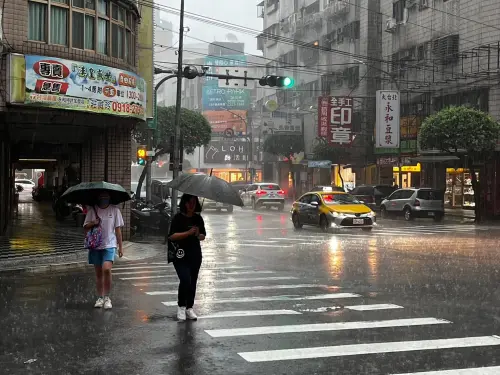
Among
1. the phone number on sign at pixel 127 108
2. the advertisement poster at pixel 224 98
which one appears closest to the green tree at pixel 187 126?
the phone number on sign at pixel 127 108

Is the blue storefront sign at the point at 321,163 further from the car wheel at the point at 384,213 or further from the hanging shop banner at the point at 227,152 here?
the hanging shop banner at the point at 227,152

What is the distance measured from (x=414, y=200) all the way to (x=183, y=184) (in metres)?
23.8

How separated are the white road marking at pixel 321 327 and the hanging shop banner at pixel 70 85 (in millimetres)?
9638

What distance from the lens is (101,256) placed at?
9.39 m

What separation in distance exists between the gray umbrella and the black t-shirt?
37cm

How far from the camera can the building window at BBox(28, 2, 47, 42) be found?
1603cm

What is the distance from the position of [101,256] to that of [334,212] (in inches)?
609

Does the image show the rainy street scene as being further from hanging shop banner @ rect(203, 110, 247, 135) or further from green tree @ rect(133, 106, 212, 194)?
hanging shop banner @ rect(203, 110, 247, 135)

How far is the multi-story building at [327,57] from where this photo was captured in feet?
151

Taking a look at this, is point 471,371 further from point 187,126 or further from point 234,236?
point 187,126

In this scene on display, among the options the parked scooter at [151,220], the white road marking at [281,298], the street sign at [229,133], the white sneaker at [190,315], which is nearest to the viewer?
the white sneaker at [190,315]

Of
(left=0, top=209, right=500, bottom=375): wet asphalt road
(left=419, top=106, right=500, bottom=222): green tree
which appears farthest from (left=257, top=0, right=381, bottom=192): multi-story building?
(left=0, top=209, right=500, bottom=375): wet asphalt road

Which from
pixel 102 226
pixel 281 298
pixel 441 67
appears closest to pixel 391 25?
pixel 441 67

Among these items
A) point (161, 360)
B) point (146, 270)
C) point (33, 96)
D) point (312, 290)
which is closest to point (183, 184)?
point (161, 360)
